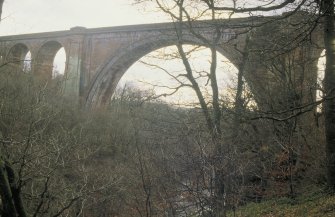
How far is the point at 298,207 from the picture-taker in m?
9.51

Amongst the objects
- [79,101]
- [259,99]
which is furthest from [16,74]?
[259,99]

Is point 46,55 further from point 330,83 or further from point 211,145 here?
point 330,83

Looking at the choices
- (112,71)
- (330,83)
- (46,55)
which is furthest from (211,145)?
(46,55)

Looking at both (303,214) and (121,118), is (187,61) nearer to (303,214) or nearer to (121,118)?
(303,214)

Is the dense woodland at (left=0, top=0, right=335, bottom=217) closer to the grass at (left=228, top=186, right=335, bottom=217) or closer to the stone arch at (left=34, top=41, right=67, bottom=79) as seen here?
the grass at (left=228, top=186, right=335, bottom=217)

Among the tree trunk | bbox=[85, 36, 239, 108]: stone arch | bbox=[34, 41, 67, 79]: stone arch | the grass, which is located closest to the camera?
the tree trunk

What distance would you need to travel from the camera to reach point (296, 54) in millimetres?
13836

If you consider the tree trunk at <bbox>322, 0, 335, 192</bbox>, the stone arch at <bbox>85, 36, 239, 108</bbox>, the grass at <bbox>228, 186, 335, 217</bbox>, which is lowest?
the grass at <bbox>228, 186, 335, 217</bbox>

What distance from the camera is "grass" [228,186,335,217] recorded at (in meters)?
7.92

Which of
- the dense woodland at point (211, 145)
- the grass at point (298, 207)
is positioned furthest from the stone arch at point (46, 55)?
the grass at point (298, 207)

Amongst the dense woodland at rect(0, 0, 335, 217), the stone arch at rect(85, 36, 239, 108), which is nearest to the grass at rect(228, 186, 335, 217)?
the dense woodland at rect(0, 0, 335, 217)

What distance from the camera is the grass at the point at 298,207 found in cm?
792

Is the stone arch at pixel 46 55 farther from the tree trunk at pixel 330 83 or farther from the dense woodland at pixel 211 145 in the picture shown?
the tree trunk at pixel 330 83

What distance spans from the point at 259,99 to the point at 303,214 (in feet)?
16.4
